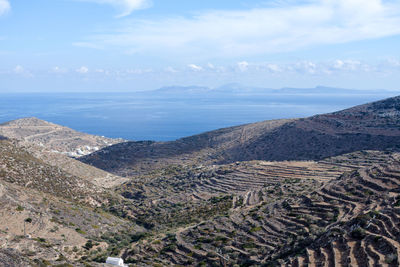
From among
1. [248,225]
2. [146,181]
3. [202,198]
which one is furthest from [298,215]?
[146,181]

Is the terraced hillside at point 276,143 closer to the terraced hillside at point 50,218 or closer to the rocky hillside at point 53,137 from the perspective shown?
the terraced hillside at point 50,218

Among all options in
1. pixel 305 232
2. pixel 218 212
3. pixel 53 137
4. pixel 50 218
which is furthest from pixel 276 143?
pixel 53 137

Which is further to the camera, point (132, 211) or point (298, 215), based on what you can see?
point (132, 211)

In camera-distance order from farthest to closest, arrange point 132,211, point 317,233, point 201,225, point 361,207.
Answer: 1. point 132,211
2. point 201,225
3. point 361,207
4. point 317,233

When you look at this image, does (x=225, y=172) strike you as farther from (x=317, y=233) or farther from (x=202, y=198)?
A: (x=317, y=233)

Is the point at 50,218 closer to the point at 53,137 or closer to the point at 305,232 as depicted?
the point at 305,232

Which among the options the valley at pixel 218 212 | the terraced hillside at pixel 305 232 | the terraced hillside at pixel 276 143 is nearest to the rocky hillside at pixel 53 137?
the terraced hillside at pixel 276 143

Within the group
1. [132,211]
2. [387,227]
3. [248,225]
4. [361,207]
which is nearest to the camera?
[387,227]
